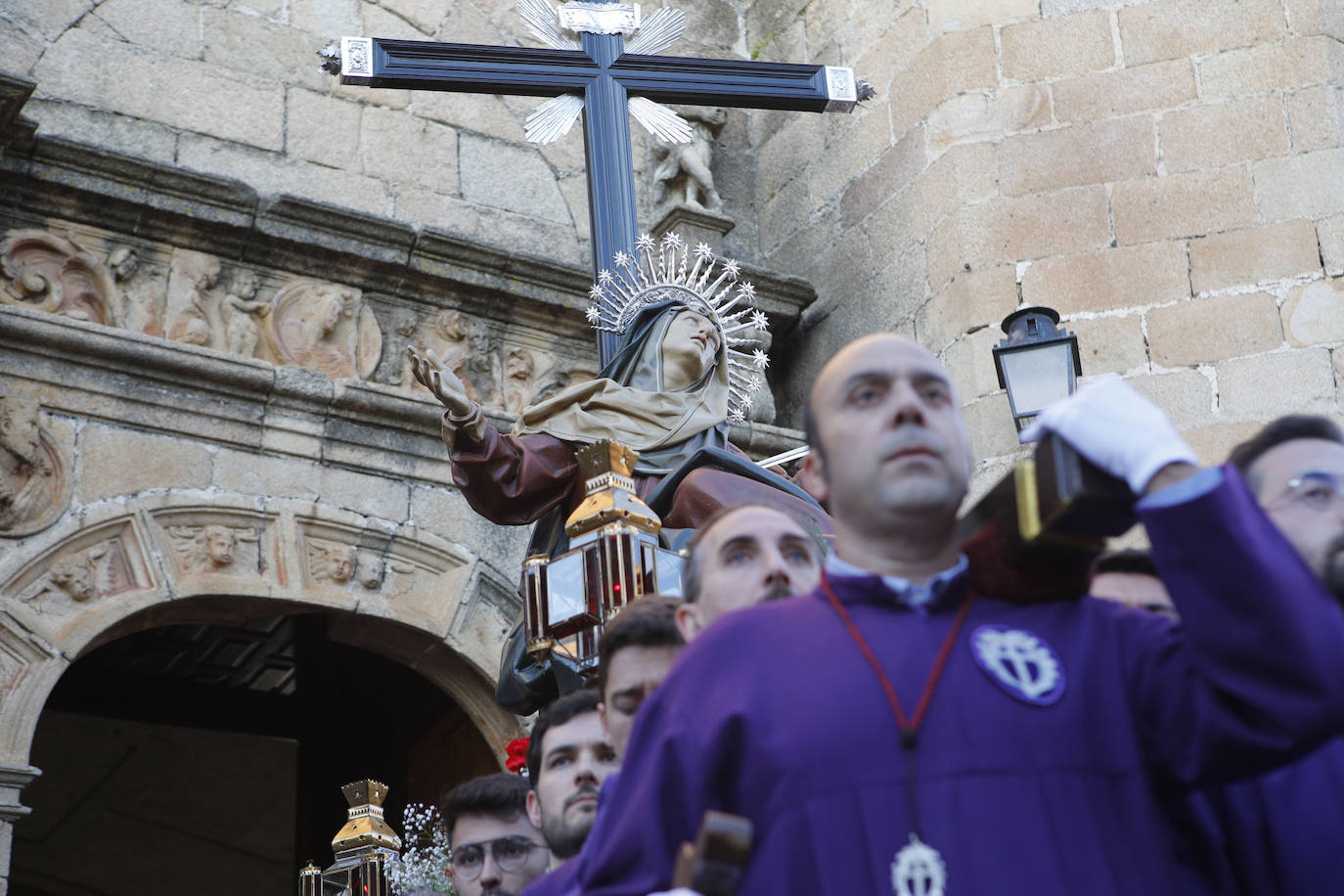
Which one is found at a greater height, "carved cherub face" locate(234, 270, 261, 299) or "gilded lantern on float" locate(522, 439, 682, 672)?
"carved cherub face" locate(234, 270, 261, 299)

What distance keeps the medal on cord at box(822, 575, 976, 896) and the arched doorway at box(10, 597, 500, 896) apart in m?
4.91

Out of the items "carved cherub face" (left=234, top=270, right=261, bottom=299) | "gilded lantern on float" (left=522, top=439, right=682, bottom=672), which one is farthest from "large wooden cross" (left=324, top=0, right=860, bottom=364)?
"gilded lantern on float" (left=522, top=439, right=682, bottom=672)

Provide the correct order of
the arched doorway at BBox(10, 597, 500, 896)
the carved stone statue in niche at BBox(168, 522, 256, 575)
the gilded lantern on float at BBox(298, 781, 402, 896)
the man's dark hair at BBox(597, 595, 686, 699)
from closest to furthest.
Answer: the man's dark hair at BBox(597, 595, 686, 699) → the gilded lantern on float at BBox(298, 781, 402, 896) → the carved stone statue in niche at BBox(168, 522, 256, 575) → the arched doorway at BBox(10, 597, 500, 896)

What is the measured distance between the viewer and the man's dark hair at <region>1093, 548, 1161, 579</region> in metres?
2.56

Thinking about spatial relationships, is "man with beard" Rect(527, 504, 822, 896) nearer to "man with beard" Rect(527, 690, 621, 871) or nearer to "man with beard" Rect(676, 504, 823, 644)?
"man with beard" Rect(676, 504, 823, 644)

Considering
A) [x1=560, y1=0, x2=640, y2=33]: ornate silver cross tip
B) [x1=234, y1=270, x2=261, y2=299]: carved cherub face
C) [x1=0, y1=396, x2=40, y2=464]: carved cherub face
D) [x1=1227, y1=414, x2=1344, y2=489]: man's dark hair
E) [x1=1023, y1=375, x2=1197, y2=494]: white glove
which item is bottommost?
[x1=1023, y1=375, x2=1197, y2=494]: white glove

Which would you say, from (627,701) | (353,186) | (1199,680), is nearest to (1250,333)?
(353,186)

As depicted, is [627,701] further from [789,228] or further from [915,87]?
[789,228]

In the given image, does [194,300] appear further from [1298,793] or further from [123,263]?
[1298,793]

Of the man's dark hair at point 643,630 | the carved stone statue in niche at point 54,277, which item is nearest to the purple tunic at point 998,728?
the man's dark hair at point 643,630

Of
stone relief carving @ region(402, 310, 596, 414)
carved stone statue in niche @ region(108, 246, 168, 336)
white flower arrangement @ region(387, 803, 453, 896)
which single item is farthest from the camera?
Result: stone relief carving @ region(402, 310, 596, 414)

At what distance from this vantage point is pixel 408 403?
285 inches

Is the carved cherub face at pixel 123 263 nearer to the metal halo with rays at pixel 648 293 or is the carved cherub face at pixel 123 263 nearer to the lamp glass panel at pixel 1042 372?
the metal halo with rays at pixel 648 293

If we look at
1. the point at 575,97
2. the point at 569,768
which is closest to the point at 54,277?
the point at 575,97
